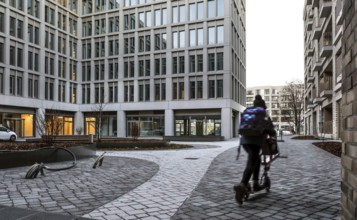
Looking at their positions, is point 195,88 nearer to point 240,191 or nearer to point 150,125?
point 150,125

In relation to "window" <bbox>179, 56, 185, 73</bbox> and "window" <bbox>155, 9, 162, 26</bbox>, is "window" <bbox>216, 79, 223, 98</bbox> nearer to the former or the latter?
"window" <bbox>179, 56, 185, 73</bbox>

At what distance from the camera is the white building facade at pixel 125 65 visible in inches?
1553

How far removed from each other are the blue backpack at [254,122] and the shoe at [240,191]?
0.81m

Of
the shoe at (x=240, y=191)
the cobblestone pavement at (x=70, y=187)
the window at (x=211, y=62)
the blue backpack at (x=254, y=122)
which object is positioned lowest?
the cobblestone pavement at (x=70, y=187)

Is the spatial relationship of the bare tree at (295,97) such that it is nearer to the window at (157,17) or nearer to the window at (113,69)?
the window at (157,17)

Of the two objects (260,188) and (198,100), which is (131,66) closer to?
(198,100)

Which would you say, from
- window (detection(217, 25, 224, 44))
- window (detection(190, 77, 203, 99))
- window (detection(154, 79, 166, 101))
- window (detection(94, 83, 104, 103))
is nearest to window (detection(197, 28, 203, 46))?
window (detection(217, 25, 224, 44))

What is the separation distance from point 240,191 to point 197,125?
117 feet

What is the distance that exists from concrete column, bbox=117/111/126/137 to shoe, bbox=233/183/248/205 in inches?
1630

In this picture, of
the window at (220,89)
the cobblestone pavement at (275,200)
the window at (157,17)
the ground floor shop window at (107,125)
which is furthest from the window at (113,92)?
the cobblestone pavement at (275,200)

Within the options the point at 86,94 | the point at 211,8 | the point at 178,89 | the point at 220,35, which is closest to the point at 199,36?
the point at 220,35

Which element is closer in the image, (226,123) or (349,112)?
(349,112)

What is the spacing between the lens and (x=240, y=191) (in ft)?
16.8

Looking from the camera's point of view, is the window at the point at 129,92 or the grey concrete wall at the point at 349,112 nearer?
the grey concrete wall at the point at 349,112
